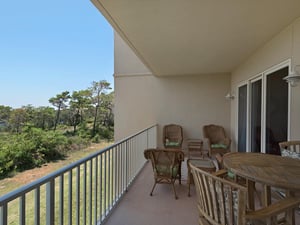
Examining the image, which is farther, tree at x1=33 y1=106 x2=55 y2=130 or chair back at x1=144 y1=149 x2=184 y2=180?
tree at x1=33 y1=106 x2=55 y2=130

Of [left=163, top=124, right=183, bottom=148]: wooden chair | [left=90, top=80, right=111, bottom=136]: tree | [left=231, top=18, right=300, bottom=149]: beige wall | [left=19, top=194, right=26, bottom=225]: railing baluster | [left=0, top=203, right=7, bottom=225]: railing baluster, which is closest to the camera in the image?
[left=0, top=203, right=7, bottom=225]: railing baluster

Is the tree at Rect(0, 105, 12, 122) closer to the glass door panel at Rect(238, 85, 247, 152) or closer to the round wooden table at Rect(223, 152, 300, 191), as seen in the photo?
the glass door panel at Rect(238, 85, 247, 152)

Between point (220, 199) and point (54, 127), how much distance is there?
45.4ft

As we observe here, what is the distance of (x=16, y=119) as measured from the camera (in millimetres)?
11867

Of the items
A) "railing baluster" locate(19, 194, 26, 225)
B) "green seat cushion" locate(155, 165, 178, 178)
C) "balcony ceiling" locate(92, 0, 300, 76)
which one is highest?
"balcony ceiling" locate(92, 0, 300, 76)

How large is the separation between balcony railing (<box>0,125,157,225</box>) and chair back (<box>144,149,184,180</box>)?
18.3 inches

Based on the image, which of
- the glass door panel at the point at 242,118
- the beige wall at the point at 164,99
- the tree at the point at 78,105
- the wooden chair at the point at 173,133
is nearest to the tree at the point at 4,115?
the tree at the point at 78,105

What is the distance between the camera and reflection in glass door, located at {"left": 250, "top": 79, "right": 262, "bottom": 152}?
13.0 ft

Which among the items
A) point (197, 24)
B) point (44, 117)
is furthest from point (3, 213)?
point (44, 117)

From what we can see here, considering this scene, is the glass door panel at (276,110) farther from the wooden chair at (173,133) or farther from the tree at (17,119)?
the tree at (17,119)

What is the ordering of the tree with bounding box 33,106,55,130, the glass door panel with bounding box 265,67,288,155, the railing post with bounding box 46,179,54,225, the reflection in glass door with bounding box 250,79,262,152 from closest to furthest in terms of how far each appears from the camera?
1. the railing post with bounding box 46,179,54,225
2. the glass door panel with bounding box 265,67,288,155
3. the reflection in glass door with bounding box 250,79,262,152
4. the tree with bounding box 33,106,55,130

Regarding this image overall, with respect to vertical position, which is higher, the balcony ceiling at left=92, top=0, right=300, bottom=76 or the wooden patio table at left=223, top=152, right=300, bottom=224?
the balcony ceiling at left=92, top=0, right=300, bottom=76

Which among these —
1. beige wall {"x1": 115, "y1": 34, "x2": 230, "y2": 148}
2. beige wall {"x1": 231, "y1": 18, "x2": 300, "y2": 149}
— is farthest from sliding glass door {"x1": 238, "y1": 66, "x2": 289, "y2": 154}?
beige wall {"x1": 115, "y1": 34, "x2": 230, "y2": 148}

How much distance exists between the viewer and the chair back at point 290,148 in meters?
2.31
